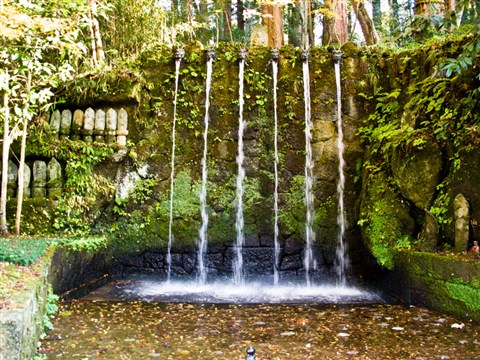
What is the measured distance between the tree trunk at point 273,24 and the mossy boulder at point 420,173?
6.58m

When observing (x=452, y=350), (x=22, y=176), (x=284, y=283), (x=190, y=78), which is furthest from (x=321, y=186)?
(x=22, y=176)

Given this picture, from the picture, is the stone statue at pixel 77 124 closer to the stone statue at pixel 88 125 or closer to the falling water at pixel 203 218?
the stone statue at pixel 88 125

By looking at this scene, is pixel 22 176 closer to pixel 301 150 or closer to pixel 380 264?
pixel 301 150

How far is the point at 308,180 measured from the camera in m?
7.84

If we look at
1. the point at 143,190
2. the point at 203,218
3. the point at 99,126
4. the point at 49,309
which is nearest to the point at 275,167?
the point at 203,218

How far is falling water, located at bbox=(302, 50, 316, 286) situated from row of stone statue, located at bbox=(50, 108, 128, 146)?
10.2 ft

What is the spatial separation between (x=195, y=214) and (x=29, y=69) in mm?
3384

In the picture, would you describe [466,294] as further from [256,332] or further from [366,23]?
[366,23]

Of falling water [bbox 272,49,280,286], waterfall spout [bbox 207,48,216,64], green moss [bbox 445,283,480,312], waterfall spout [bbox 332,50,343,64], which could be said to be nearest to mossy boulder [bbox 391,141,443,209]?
green moss [bbox 445,283,480,312]

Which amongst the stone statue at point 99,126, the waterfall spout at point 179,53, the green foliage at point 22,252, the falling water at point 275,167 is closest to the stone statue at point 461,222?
the falling water at point 275,167

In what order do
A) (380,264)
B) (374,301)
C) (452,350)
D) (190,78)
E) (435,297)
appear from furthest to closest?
(190,78) < (380,264) < (374,301) < (435,297) < (452,350)

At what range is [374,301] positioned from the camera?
5.81 m

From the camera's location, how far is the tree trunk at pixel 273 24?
11.9 meters

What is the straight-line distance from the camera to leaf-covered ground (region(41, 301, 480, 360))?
3.68 meters
